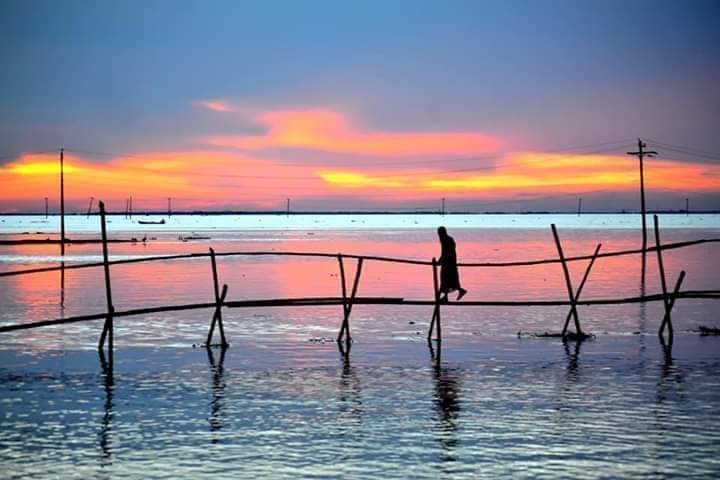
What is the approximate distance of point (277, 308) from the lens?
25781 millimetres

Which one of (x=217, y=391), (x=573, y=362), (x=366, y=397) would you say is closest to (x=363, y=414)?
(x=366, y=397)

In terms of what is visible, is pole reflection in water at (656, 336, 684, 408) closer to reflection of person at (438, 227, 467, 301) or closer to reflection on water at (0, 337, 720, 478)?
reflection on water at (0, 337, 720, 478)

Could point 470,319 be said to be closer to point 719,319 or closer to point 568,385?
point 719,319

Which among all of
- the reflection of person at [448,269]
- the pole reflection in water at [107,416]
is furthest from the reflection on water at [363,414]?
the reflection of person at [448,269]

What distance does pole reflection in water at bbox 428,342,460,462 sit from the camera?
10.5 metres

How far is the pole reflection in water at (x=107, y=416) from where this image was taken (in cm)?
1019

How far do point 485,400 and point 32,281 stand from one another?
27.3 m

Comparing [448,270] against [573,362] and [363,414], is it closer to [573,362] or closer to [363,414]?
[573,362]

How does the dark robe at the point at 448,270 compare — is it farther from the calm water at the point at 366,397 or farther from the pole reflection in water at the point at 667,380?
the pole reflection in water at the point at 667,380

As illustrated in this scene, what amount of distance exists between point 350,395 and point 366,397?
0.27 m

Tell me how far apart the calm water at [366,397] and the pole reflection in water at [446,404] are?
3cm

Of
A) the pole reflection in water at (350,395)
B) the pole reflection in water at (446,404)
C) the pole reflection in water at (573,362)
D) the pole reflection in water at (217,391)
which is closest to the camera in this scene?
the pole reflection in water at (446,404)

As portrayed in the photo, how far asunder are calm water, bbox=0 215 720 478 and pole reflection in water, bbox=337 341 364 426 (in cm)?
4

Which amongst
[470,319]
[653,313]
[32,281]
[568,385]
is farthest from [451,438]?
[32,281]
